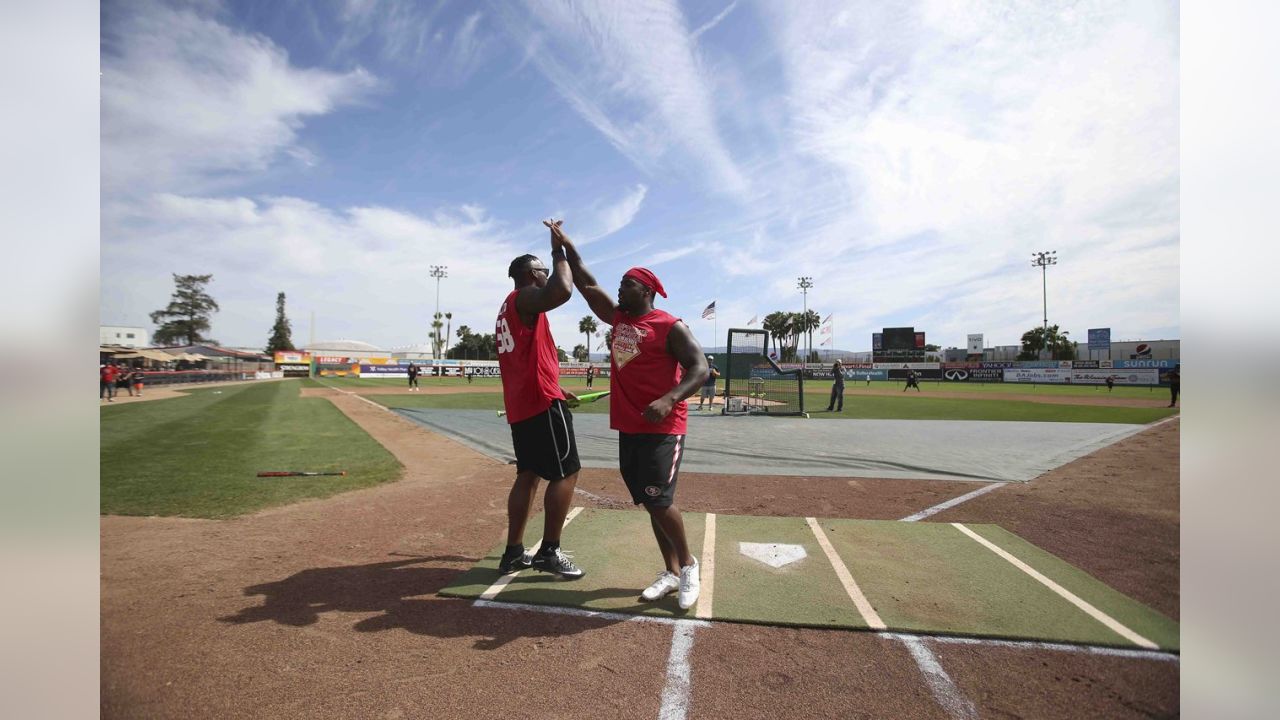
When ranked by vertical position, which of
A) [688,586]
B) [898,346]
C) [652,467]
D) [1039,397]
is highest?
[898,346]

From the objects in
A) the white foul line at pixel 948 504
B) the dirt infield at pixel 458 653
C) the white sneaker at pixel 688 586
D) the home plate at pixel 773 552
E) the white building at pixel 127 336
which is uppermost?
the white building at pixel 127 336

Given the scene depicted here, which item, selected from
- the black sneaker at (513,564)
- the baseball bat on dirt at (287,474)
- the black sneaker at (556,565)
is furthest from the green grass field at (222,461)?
the black sneaker at (556,565)

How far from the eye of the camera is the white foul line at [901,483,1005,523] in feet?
15.6

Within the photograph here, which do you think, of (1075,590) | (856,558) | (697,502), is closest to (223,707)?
(856,558)

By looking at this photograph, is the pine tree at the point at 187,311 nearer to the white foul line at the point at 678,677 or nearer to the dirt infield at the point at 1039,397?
the white foul line at the point at 678,677

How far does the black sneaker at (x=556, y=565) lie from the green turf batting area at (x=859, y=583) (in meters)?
0.05

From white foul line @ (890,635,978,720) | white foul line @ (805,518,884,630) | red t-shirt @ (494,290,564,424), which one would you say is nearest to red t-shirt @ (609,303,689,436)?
red t-shirt @ (494,290,564,424)

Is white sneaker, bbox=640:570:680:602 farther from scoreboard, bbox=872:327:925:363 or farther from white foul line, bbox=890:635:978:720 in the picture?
scoreboard, bbox=872:327:925:363

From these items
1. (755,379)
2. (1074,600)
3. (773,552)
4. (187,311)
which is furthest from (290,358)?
(1074,600)

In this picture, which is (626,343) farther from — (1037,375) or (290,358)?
(290,358)

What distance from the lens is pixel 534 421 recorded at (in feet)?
10.6

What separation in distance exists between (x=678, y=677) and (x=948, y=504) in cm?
436

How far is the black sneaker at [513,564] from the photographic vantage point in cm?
336

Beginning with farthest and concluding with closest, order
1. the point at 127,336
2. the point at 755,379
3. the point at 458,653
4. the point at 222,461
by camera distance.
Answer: the point at 755,379, the point at 222,461, the point at 127,336, the point at 458,653
